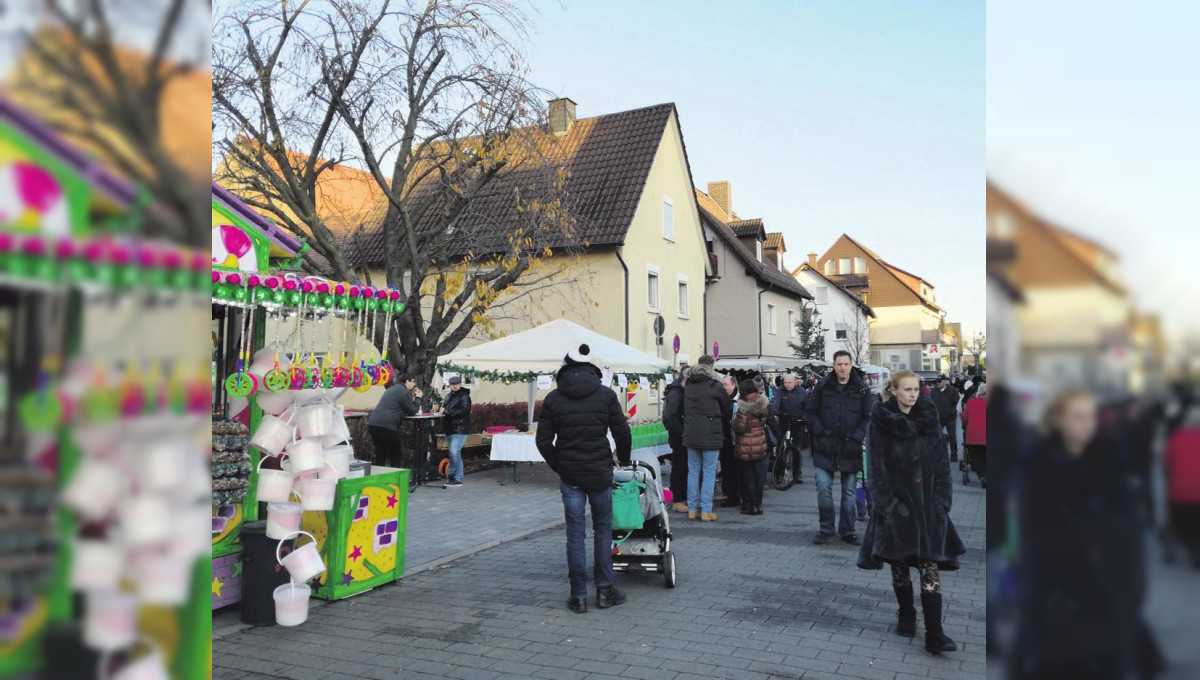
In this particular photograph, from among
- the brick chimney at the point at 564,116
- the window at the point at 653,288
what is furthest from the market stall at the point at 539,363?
the brick chimney at the point at 564,116

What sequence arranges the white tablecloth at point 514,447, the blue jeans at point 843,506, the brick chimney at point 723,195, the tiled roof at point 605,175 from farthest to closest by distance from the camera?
the brick chimney at point 723,195 < the tiled roof at point 605,175 < the white tablecloth at point 514,447 < the blue jeans at point 843,506

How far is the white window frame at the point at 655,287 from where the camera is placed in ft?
89.7

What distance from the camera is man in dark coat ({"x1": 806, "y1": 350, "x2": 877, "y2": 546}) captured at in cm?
873

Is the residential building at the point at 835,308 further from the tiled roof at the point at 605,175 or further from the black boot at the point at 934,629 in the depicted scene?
the black boot at the point at 934,629

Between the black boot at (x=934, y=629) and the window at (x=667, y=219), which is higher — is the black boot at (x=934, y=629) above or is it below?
below

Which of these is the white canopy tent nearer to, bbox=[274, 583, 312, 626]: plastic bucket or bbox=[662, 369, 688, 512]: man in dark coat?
bbox=[662, 369, 688, 512]: man in dark coat

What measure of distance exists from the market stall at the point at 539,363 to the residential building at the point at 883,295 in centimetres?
5841

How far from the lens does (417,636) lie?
5.87 metres

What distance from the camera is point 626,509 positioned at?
721 centimetres

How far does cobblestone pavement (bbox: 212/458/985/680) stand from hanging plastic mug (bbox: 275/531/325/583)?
36cm

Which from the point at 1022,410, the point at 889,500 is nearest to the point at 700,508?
the point at 889,500

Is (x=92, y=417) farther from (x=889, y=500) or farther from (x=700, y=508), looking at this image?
(x=700, y=508)

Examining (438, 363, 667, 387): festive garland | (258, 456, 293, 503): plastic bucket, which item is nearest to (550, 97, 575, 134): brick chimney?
(438, 363, 667, 387): festive garland

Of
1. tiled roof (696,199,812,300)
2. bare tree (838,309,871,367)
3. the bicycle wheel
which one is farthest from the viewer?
bare tree (838,309,871,367)
